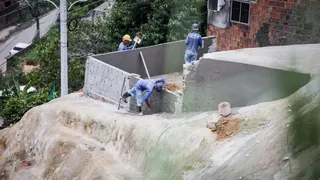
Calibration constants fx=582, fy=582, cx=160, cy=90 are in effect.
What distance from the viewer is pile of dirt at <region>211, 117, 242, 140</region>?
885 cm

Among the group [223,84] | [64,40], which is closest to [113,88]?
[223,84]

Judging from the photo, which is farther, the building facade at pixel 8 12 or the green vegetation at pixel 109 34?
the building facade at pixel 8 12

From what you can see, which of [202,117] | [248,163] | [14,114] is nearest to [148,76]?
[202,117]

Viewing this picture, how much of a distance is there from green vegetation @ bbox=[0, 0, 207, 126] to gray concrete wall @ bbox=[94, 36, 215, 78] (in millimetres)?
3265

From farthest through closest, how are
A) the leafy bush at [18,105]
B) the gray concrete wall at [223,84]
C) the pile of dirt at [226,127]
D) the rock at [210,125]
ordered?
the leafy bush at [18,105]
the gray concrete wall at [223,84]
the rock at [210,125]
the pile of dirt at [226,127]

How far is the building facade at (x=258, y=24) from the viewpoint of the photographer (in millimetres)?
14408

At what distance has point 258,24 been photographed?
51.9 feet

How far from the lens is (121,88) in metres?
12.2

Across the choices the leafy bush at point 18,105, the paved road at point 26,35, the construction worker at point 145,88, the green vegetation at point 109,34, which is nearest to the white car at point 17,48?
the paved road at point 26,35

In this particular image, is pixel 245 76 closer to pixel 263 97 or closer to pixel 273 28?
pixel 263 97

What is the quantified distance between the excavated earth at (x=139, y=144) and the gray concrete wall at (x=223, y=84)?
338 millimetres

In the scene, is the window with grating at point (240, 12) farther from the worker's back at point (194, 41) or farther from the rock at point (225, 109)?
the rock at point (225, 109)

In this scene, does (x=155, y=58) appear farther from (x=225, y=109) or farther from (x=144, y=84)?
(x=225, y=109)

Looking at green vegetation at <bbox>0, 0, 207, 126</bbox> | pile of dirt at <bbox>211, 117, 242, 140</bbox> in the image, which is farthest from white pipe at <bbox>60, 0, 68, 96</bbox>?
pile of dirt at <bbox>211, 117, 242, 140</bbox>
